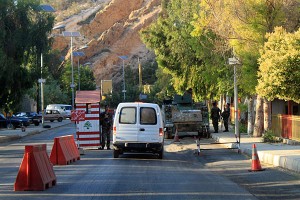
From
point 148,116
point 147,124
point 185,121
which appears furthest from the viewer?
point 185,121

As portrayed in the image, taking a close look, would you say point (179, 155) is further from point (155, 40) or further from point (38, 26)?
point (155, 40)

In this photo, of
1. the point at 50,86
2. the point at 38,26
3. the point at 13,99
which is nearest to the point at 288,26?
the point at 38,26

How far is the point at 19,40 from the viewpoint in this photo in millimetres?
42125

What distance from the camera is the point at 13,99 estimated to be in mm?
45656

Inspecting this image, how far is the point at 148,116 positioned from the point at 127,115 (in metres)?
0.80

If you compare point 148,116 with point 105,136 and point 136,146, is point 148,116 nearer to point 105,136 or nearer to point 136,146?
point 136,146

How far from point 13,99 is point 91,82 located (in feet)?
213

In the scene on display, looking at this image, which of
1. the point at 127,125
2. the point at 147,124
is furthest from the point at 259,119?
the point at 127,125

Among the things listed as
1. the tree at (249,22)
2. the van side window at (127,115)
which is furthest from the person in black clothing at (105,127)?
the tree at (249,22)

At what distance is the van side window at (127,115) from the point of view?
23859 mm

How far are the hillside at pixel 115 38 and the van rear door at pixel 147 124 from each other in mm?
100094

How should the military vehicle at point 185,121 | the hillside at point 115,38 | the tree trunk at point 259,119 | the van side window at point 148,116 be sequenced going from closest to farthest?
the van side window at point 148,116
the tree trunk at point 259,119
the military vehicle at point 185,121
the hillside at point 115,38

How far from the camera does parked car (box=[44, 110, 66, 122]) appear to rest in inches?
3020

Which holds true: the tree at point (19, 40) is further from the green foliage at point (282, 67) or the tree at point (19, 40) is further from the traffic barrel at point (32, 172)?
the traffic barrel at point (32, 172)
